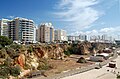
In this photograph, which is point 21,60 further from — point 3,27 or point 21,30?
point 3,27

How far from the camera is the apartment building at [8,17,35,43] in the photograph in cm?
5909

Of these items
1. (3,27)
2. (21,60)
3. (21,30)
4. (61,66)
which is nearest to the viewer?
(21,60)

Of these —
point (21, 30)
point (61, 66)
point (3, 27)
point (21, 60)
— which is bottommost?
point (61, 66)

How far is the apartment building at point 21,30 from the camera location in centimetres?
5909

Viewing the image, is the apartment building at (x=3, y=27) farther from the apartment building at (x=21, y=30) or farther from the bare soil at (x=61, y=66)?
the bare soil at (x=61, y=66)

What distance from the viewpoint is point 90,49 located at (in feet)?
220

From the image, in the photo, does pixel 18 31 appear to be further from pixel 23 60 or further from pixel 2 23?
pixel 23 60

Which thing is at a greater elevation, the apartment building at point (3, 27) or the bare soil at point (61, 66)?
the apartment building at point (3, 27)

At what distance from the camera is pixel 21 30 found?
194ft

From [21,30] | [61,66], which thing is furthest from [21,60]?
[21,30]

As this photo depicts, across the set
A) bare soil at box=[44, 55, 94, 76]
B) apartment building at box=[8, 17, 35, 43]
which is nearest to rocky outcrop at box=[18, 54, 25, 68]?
bare soil at box=[44, 55, 94, 76]

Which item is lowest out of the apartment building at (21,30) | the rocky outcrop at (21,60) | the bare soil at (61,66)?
the bare soil at (61,66)

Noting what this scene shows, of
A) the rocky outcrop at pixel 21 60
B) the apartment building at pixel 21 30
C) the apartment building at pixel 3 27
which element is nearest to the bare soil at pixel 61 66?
the rocky outcrop at pixel 21 60

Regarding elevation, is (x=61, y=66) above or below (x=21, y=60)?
below
